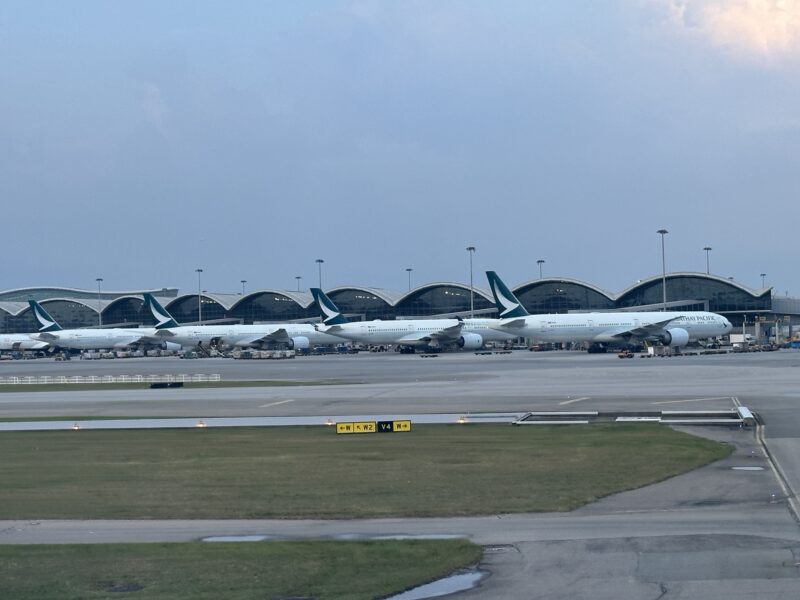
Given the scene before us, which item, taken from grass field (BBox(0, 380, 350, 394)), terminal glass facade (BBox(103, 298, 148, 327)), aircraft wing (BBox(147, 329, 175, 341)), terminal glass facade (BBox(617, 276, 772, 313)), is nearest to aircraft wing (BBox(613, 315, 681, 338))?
grass field (BBox(0, 380, 350, 394))

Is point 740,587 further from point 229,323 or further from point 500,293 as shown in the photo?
point 229,323

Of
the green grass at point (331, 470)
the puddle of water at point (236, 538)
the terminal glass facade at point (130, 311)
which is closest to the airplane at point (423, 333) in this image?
the green grass at point (331, 470)

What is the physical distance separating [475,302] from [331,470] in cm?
15083

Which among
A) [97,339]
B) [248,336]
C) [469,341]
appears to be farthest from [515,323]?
[97,339]

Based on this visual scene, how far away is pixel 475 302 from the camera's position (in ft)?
570

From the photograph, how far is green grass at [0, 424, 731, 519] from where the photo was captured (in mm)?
18859

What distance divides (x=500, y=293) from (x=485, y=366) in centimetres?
3221

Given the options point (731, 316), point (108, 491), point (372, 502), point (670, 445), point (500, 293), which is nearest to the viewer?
point (372, 502)

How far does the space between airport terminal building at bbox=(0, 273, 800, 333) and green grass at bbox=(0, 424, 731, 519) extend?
119m

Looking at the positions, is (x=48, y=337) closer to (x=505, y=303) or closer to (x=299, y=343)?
(x=299, y=343)

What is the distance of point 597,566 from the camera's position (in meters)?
13.3

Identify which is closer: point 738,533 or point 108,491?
point 738,533

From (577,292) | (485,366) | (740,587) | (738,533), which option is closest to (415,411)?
(738,533)

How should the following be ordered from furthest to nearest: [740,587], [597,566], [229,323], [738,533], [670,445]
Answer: [229,323], [670,445], [738,533], [597,566], [740,587]
